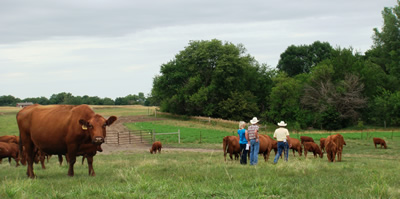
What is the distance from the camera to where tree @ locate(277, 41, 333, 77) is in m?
88.5

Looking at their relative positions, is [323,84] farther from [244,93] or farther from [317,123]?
[244,93]

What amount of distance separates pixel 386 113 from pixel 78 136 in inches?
2301

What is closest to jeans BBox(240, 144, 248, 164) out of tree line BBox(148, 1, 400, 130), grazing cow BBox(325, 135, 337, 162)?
grazing cow BBox(325, 135, 337, 162)

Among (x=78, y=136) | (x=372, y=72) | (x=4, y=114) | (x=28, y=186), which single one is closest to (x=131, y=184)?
(x=28, y=186)

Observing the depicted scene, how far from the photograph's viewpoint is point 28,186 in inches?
319

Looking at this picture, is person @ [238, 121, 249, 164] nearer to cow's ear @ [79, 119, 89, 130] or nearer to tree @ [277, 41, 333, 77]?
cow's ear @ [79, 119, 89, 130]

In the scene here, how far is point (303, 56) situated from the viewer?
3546 inches

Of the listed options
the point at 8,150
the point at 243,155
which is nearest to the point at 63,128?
the point at 243,155

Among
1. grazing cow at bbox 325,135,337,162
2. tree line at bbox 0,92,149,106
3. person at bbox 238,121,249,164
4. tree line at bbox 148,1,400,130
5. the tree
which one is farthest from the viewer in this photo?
tree line at bbox 0,92,149,106

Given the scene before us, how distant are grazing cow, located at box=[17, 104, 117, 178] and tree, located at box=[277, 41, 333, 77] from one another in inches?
3193

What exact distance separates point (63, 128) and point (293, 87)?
6181 cm

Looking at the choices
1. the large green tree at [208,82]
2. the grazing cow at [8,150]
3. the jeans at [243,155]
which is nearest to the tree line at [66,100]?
the large green tree at [208,82]

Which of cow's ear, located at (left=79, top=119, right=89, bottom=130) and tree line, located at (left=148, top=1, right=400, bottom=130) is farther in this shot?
tree line, located at (left=148, top=1, right=400, bottom=130)

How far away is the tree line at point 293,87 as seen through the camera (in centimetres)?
6378
